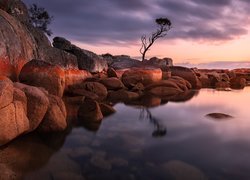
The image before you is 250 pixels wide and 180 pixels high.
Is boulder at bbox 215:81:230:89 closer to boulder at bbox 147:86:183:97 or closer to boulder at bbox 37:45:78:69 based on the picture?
→ boulder at bbox 147:86:183:97

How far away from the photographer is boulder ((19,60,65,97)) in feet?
33.9

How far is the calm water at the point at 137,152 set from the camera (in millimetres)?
5008

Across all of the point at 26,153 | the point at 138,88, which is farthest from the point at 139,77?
the point at 26,153

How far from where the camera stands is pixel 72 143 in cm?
666

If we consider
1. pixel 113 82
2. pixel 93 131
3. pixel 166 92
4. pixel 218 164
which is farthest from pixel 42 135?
pixel 166 92

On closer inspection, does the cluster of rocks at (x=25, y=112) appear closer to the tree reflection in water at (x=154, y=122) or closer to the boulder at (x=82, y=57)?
the tree reflection in water at (x=154, y=122)

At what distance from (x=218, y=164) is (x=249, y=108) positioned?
29.3 ft

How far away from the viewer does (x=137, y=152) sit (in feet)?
20.1

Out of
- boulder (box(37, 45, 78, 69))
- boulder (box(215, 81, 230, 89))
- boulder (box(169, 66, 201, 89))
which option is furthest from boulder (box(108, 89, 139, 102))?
boulder (box(215, 81, 230, 89))

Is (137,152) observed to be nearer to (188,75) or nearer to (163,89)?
(163,89)

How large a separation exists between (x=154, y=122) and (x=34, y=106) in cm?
437

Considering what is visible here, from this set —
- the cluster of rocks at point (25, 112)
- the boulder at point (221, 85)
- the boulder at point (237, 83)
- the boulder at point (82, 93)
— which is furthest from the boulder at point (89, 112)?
the boulder at point (237, 83)

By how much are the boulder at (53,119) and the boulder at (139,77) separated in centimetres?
1130

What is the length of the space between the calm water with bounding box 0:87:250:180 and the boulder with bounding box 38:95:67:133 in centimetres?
26
